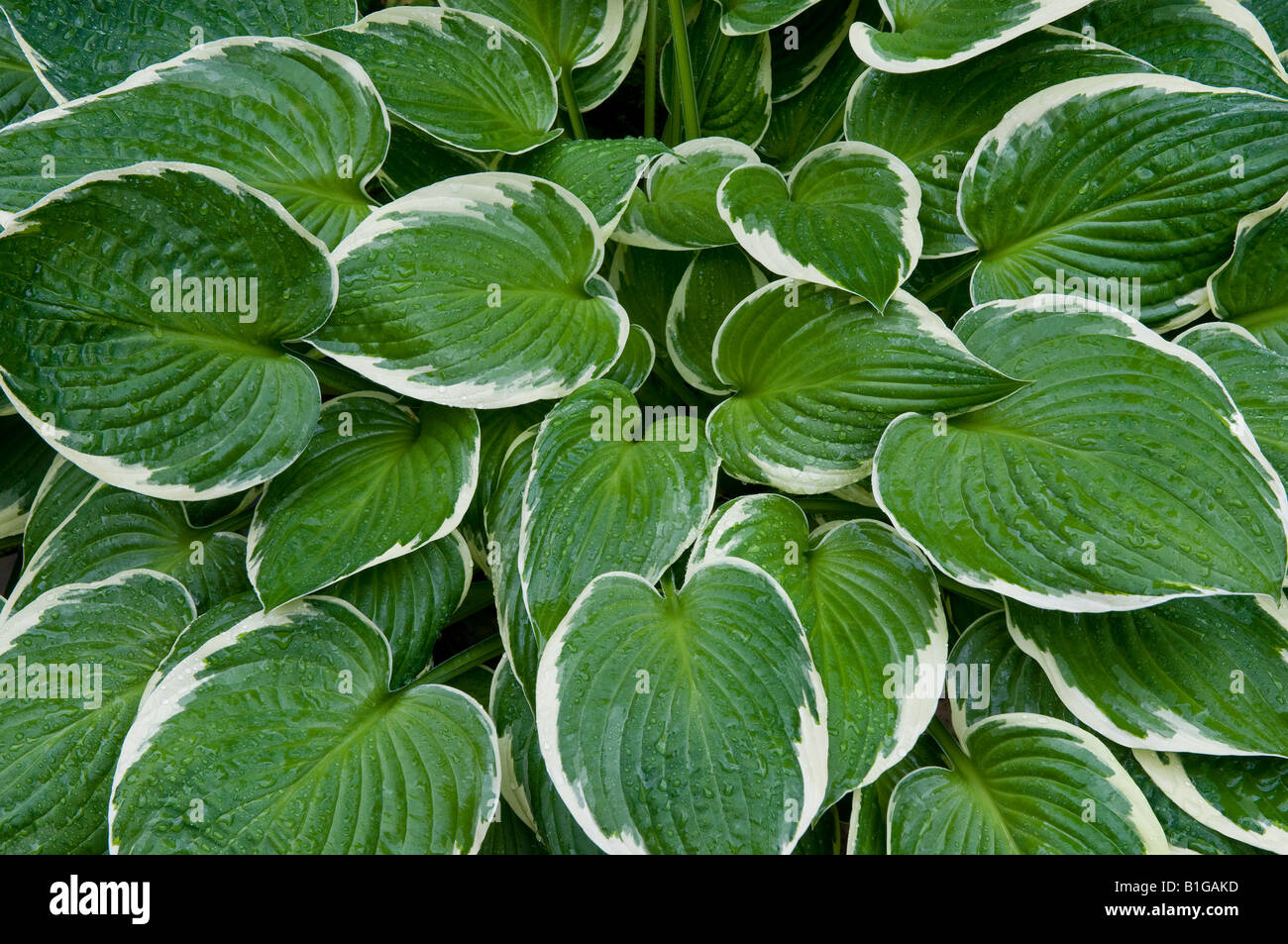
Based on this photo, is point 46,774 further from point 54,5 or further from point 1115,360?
point 1115,360

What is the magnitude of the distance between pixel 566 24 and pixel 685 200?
0.37 metres

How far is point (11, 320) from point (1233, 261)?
1311 mm

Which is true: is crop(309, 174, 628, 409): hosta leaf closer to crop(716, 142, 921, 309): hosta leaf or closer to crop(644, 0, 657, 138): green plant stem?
crop(716, 142, 921, 309): hosta leaf

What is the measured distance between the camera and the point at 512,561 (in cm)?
99

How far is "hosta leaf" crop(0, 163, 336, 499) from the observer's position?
846 millimetres

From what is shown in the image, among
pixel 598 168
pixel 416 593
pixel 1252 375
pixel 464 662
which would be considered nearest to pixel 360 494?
pixel 416 593

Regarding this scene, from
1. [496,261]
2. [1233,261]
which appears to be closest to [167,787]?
[496,261]

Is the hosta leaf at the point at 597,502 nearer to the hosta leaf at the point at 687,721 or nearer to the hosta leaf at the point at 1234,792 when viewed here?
the hosta leaf at the point at 687,721

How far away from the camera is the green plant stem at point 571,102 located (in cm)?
132

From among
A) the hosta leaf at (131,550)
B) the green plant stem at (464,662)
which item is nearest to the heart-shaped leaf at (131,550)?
the hosta leaf at (131,550)

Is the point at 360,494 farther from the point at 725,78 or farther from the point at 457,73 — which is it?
the point at 725,78

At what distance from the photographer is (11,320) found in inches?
33.0

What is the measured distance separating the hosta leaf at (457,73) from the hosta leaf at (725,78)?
0.25 meters

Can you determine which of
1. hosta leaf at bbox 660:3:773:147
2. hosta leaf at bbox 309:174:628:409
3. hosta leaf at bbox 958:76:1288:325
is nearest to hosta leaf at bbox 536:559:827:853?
hosta leaf at bbox 309:174:628:409
